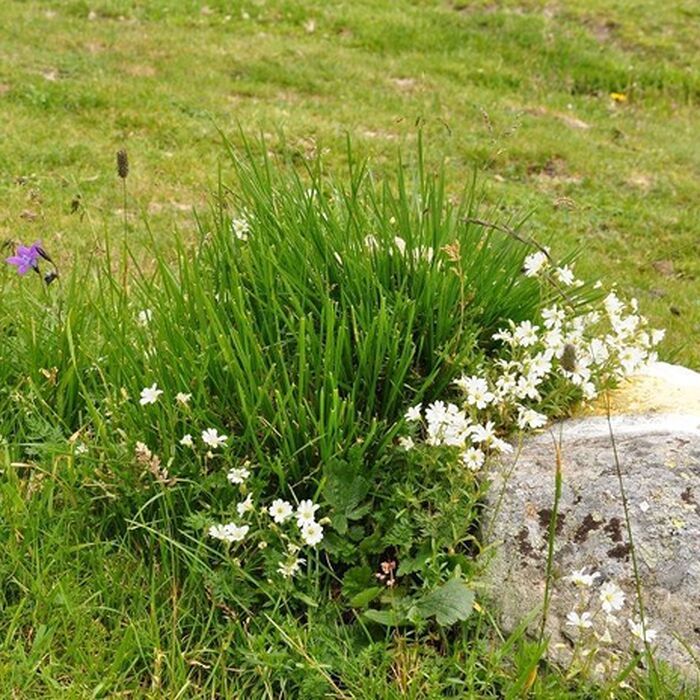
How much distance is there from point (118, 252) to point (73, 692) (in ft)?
15.2

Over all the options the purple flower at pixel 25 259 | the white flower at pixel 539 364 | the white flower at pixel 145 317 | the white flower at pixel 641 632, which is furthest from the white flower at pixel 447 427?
the purple flower at pixel 25 259

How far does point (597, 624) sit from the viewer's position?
251 cm

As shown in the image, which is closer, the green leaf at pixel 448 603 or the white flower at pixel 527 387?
the green leaf at pixel 448 603

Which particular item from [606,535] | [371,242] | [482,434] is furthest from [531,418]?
[371,242]

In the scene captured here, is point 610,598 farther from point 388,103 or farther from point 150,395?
point 388,103

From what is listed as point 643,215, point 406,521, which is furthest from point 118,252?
point 643,215

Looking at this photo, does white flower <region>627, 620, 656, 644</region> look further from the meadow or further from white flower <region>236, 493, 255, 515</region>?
white flower <region>236, 493, 255, 515</region>

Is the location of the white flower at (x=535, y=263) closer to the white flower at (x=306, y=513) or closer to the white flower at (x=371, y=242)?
the white flower at (x=371, y=242)

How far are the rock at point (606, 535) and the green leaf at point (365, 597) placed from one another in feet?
1.21

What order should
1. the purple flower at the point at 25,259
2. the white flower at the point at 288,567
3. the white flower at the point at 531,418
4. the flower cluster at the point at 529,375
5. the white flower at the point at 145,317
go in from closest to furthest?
the white flower at the point at 288,567 → the flower cluster at the point at 529,375 → the white flower at the point at 531,418 → the white flower at the point at 145,317 → the purple flower at the point at 25,259

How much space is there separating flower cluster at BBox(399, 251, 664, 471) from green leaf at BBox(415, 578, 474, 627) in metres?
0.36

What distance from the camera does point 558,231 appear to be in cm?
832

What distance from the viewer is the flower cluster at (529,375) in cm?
269

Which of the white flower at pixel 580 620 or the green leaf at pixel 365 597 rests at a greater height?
the white flower at pixel 580 620
